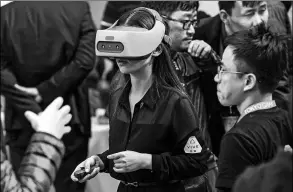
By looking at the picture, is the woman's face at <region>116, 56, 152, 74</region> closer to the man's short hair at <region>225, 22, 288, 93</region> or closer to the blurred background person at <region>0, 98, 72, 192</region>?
the man's short hair at <region>225, 22, 288, 93</region>

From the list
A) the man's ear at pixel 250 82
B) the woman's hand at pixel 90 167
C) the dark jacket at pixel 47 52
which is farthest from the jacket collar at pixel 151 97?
the dark jacket at pixel 47 52

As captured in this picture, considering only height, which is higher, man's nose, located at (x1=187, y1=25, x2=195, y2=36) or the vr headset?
the vr headset

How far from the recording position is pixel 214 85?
1709 mm

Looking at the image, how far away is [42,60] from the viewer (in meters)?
2.42

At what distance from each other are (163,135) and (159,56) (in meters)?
0.15

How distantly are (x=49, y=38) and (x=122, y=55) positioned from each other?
4.00 ft

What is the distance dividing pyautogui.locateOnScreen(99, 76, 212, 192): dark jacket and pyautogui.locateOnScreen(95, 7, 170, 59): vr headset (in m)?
0.09

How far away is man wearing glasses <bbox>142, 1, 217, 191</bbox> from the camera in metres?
1.59

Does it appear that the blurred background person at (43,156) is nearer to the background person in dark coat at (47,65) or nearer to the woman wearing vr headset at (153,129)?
the woman wearing vr headset at (153,129)

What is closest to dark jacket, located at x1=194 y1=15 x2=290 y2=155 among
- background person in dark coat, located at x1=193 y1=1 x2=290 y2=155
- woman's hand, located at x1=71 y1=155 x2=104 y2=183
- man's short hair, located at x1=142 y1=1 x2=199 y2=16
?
background person in dark coat, located at x1=193 y1=1 x2=290 y2=155

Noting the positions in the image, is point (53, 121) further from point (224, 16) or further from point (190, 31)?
point (224, 16)

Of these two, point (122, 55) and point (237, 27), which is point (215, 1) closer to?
point (237, 27)

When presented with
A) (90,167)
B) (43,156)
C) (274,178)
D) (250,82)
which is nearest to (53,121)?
(43,156)

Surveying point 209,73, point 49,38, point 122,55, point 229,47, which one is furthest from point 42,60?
point 122,55
